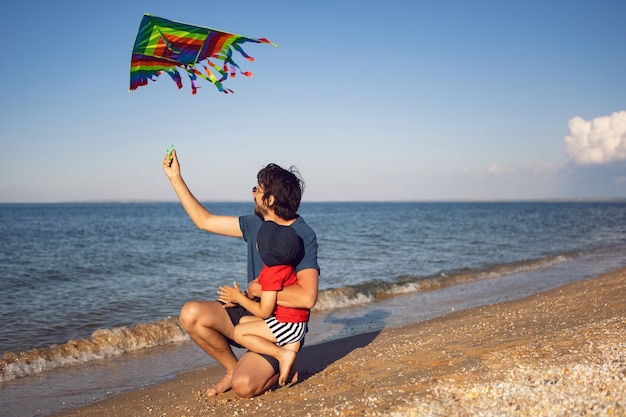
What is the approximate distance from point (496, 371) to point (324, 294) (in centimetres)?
755

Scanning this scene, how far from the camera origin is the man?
424 cm

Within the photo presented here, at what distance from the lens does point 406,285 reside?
13484 millimetres

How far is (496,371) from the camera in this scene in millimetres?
4234

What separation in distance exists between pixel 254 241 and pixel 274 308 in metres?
0.62

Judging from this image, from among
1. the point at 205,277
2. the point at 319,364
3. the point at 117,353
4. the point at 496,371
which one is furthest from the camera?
the point at 205,277

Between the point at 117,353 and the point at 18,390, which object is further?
the point at 117,353

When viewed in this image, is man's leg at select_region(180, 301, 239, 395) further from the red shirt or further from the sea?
the sea

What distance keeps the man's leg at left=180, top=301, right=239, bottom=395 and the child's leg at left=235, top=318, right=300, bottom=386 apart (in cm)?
27

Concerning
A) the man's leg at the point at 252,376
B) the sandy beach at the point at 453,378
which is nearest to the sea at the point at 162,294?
the sandy beach at the point at 453,378

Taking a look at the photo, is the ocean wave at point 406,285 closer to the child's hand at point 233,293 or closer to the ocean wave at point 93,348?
the ocean wave at point 93,348

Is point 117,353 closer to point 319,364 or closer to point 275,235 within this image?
point 319,364

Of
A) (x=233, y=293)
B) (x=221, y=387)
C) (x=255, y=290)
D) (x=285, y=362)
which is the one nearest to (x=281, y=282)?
(x=255, y=290)

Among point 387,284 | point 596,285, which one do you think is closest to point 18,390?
point 387,284

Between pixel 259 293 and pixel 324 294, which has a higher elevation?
pixel 259 293
